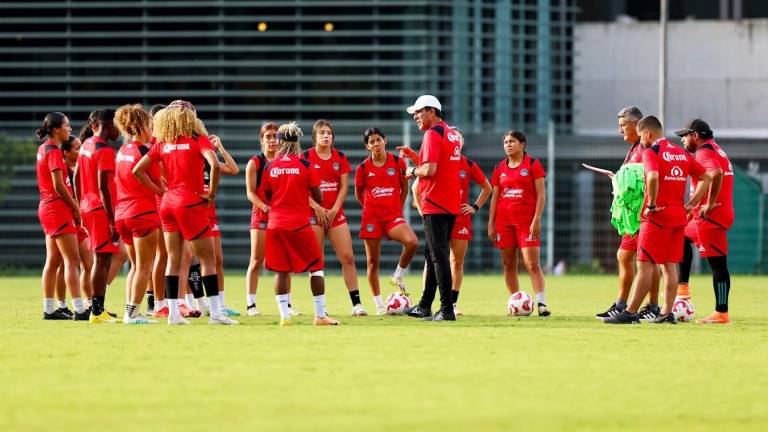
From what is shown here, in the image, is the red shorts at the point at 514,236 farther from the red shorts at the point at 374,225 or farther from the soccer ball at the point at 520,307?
the red shorts at the point at 374,225

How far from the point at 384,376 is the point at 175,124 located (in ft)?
16.4

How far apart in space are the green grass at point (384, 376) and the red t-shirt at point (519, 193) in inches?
77.8

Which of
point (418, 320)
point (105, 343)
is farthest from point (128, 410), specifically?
point (418, 320)

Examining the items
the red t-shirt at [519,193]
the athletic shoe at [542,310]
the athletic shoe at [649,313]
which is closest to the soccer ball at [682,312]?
the athletic shoe at [649,313]

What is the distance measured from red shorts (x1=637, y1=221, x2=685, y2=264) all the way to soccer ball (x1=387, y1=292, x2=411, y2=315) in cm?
309

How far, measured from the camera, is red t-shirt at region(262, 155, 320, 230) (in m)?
14.1

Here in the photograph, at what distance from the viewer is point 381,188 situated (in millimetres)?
16656

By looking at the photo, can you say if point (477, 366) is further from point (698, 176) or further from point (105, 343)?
point (698, 176)

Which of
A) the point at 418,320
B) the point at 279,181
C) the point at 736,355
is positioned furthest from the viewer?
A: the point at 418,320

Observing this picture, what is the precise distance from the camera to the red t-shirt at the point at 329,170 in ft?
52.7

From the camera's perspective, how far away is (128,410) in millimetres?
8180

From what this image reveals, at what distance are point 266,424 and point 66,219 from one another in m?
8.05

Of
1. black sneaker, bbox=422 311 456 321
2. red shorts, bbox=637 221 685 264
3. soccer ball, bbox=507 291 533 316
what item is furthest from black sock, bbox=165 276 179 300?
red shorts, bbox=637 221 685 264

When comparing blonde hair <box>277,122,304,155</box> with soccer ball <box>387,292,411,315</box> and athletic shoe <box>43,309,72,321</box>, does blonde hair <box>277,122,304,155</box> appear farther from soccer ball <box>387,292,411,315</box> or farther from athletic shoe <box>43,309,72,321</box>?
athletic shoe <box>43,309,72,321</box>
